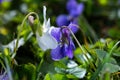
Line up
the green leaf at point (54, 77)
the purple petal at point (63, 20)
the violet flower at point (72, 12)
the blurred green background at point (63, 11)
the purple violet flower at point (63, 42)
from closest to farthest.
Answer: the green leaf at point (54, 77)
the purple violet flower at point (63, 42)
the purple petal at point (63, 20)
the violet flower at point (72, 12)
the blurred green background at point (63, 11)

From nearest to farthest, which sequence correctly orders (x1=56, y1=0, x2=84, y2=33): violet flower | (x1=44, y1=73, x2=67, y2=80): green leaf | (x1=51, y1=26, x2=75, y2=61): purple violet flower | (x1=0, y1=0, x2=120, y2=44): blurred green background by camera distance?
1. (x1=44, y1=73, x2=67, y2=80): green leaf
2. (x1=51, y1=26, x2=75, y2=61): purple violet flower
3. (x1=56, y1=0, x2=84, y2=33): violet flower
4. (x1=0, y1=0, x2=120, y2=44): blurred green background

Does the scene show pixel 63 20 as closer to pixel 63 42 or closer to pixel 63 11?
pixel 63 11

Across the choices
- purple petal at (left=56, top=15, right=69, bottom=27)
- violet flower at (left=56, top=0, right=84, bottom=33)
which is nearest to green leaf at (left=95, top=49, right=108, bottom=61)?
purple petal at (left=56, top=15, right=69, bottom=27)

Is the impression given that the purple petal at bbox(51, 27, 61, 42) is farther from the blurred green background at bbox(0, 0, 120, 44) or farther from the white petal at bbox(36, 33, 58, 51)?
the blurred green background at bbox(0, 0, 120, 44)

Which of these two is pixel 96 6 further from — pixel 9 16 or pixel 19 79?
pixel 19 79

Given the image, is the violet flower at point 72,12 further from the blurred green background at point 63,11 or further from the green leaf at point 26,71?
the green leaf at point 26,71

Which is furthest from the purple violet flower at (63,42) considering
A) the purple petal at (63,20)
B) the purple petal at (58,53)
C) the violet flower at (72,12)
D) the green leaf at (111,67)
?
the violet flower at (72,12)

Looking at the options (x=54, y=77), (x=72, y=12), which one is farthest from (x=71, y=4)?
(x=54, y=77)
